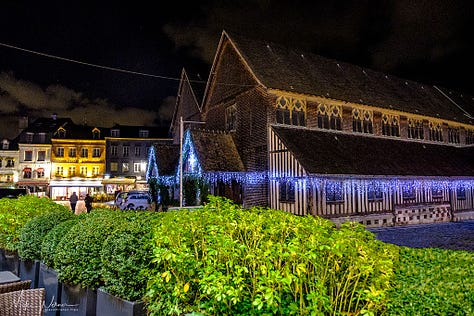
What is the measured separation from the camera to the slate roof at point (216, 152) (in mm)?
19820

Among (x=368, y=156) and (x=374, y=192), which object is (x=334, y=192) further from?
(x=368, y=156)

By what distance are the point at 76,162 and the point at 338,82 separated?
45074 millimetres

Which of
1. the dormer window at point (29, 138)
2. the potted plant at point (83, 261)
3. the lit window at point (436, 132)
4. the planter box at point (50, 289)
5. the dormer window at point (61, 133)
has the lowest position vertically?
the planter box at point (50, 289)

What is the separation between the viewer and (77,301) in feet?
19.0

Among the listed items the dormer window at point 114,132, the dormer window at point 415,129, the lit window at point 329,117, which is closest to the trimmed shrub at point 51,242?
the lit window at point 329,117

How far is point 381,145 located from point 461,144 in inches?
486

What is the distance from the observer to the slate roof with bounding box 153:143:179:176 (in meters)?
23.9

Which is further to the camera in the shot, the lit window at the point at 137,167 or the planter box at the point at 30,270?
the lit window at the point at 137,167

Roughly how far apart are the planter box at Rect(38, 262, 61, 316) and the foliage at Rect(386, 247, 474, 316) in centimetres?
568

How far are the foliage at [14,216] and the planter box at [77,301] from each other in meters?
3.33

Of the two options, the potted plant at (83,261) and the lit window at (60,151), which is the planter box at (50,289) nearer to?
the potted plant at (83,261)

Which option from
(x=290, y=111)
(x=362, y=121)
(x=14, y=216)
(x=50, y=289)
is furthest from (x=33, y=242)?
(x=362, y=121)

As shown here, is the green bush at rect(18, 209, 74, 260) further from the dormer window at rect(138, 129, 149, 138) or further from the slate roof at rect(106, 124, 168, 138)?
the dormer window at rect(138, 129, 149, 138)

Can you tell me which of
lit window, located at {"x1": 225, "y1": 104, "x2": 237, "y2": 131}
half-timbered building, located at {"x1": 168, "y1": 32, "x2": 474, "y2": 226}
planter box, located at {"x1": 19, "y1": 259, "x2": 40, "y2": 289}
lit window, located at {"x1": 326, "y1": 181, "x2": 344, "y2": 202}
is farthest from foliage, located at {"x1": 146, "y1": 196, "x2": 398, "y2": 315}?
lit window, located at {"x1": 225, "y1": 104, "x2": 237, "y2": 131}
